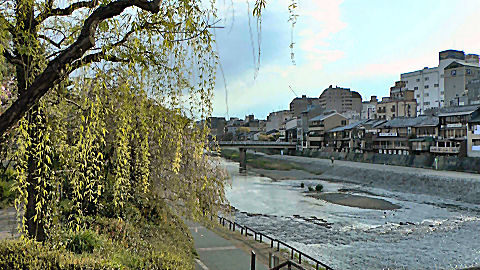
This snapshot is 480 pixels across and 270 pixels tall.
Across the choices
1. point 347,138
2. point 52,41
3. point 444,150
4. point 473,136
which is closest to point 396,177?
point 444,150

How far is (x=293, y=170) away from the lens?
59562 mm

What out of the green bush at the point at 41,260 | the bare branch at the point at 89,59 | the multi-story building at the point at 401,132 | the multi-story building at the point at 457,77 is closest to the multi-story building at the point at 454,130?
the multi-story building at the point at 401,132

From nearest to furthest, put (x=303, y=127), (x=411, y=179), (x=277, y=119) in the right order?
(x=411, y=179), (x=303, y=127), (x=277, y=119)

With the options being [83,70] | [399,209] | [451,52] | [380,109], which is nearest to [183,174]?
[83,70]

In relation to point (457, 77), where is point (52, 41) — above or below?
below

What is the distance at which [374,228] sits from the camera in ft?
78.0

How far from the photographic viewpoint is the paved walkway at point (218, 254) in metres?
13.1

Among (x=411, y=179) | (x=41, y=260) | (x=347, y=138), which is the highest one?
(x=347, y=138)

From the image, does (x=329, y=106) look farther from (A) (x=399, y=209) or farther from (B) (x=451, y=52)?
(A) (x=399, y=209)

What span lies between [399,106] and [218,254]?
65.1 m

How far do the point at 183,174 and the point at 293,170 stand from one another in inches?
1990

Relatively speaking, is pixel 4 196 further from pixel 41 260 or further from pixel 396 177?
pixel 396 177

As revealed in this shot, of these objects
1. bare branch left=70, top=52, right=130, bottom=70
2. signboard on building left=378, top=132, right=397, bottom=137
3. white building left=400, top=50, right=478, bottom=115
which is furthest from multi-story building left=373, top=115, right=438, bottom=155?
bare branch left=70, top=52, right=130, bottom=70

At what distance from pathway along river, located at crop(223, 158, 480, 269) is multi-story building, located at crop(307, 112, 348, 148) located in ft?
121
